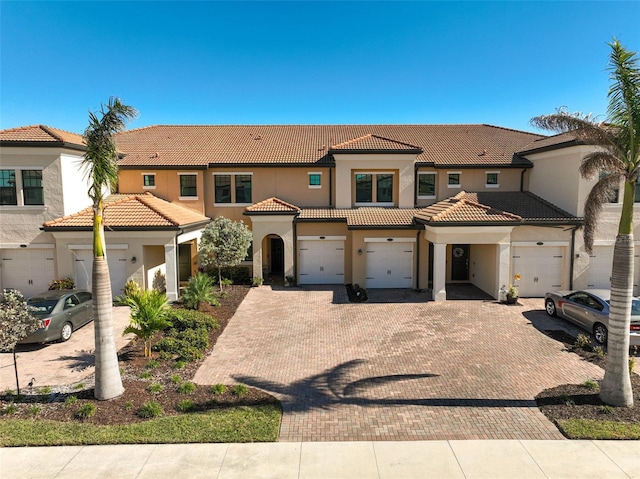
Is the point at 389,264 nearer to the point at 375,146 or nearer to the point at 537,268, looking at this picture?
the point at 375,146

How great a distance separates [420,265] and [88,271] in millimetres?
15863

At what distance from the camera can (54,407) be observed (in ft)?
29.2

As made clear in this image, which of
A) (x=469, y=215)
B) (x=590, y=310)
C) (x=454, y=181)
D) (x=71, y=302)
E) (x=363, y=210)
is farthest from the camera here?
(x=454, y=181)

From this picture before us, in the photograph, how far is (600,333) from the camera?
12992 mm

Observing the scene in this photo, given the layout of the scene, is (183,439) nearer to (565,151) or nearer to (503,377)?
(503,377)

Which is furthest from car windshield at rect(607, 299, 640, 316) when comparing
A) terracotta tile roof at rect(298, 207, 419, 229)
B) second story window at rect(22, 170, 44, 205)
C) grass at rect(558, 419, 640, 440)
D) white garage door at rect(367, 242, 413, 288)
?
second story window at rect(22, 170, 44, 205)

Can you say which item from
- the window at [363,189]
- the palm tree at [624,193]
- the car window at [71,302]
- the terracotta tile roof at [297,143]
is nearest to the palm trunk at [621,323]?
the palm tree at [624,193]

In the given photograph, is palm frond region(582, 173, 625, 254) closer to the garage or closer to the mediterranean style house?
the mediterranean style house

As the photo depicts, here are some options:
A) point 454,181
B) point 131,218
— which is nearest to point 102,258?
point 131,218

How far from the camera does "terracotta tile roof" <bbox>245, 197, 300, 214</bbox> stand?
2064 cm

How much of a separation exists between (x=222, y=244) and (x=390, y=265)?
8616 mm

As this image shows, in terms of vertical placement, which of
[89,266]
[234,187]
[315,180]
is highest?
[315,180]

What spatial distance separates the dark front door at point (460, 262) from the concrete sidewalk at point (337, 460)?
14704mm

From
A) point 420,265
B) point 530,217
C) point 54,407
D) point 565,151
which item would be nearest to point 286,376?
point 54,407
